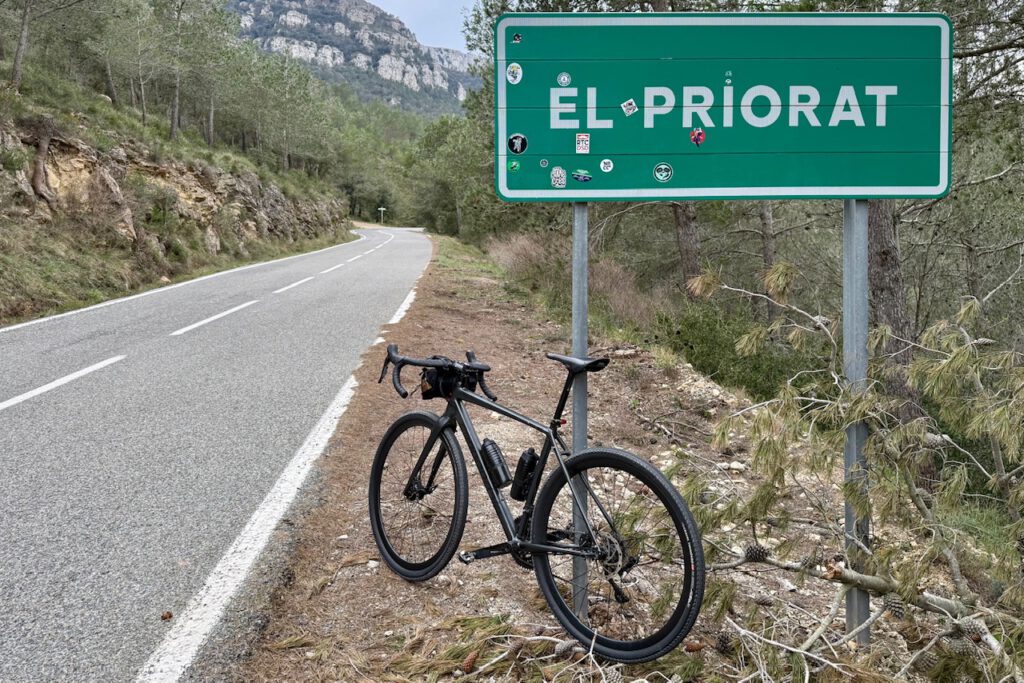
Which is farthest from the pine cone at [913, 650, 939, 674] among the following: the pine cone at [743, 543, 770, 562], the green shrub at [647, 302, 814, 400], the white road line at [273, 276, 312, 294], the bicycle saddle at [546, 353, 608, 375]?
the white road line at [273, 276, 312, 294]

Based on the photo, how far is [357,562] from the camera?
134 inches

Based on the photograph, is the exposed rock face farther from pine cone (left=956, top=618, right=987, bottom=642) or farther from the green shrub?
pine cone (left=956, top=618, right=987, bottom=642)

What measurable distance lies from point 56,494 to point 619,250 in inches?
633

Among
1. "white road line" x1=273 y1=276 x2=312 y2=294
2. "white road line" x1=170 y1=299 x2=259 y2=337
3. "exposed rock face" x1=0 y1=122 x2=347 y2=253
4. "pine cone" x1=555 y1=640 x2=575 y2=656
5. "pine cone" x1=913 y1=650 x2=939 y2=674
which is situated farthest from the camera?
"exposed rock face" x1=0 y1=122 x2=347 y2=253

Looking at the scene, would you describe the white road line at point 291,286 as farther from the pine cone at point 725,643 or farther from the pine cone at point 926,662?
the pine cone at point 926,662

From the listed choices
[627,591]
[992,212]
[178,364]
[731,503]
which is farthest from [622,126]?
[992,212]

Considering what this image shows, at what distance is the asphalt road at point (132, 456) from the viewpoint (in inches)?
115

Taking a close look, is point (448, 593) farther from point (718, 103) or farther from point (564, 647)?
point (718, 103)

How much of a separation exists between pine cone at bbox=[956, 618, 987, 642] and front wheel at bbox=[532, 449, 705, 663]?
0.86m

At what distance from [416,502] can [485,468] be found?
58 centimetres

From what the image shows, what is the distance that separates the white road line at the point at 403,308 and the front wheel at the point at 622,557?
26.3 ft

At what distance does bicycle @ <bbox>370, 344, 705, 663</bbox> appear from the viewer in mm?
2311

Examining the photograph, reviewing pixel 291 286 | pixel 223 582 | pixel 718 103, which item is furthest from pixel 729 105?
pixel 291 286

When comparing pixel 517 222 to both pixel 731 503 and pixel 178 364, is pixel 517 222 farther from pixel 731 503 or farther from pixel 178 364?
pixel 731 503
